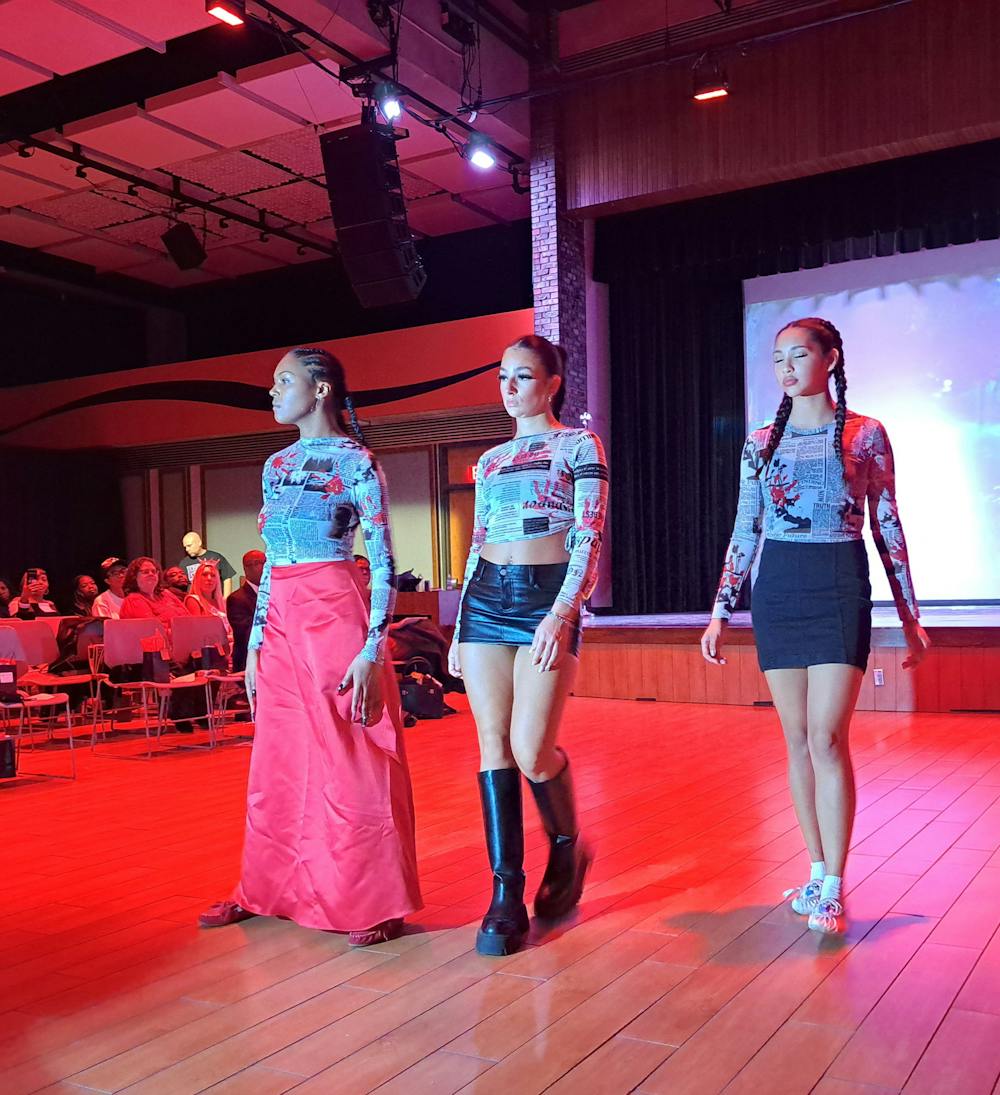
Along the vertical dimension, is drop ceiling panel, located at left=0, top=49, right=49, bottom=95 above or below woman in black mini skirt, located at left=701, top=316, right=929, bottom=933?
above

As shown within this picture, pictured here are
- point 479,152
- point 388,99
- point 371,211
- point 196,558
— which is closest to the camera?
point 388,99

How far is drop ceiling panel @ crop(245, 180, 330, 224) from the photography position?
9.92m

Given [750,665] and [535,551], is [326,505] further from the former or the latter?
[750,665]

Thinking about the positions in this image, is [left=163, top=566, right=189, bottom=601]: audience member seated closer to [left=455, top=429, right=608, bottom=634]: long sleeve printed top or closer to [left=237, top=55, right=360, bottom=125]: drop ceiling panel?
[left=237, top=55, right=360, bottom=125]: drop ceiling panel

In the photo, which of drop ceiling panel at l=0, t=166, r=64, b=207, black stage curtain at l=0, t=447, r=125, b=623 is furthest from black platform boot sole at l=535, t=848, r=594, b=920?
black stage curtain at l=0, t=447, r=125, b=623

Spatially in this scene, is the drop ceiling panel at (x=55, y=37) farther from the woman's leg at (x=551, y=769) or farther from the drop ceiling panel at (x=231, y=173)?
the woman's leg at (x=551, y=769)

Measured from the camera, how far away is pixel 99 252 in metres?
11.6

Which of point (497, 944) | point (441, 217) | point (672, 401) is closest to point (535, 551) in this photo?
point (497, 944)

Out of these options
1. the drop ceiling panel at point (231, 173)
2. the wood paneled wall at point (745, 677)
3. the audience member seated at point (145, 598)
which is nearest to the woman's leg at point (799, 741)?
the wood paneled wall at point (745, 677)

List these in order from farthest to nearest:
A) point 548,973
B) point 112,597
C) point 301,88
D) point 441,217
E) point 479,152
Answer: point 441,217
point 479,152
point 112,597
point 301,88
point 548,973

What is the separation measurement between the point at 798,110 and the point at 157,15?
4.33 metres

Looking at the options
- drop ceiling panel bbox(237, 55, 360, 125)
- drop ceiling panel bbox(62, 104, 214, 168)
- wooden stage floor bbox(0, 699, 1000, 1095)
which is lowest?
wooden stage floor bbox(0, 699, 1000, 1095)

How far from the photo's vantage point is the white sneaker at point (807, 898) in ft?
8.38

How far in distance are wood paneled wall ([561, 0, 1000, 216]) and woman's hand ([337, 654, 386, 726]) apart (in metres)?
6.57
